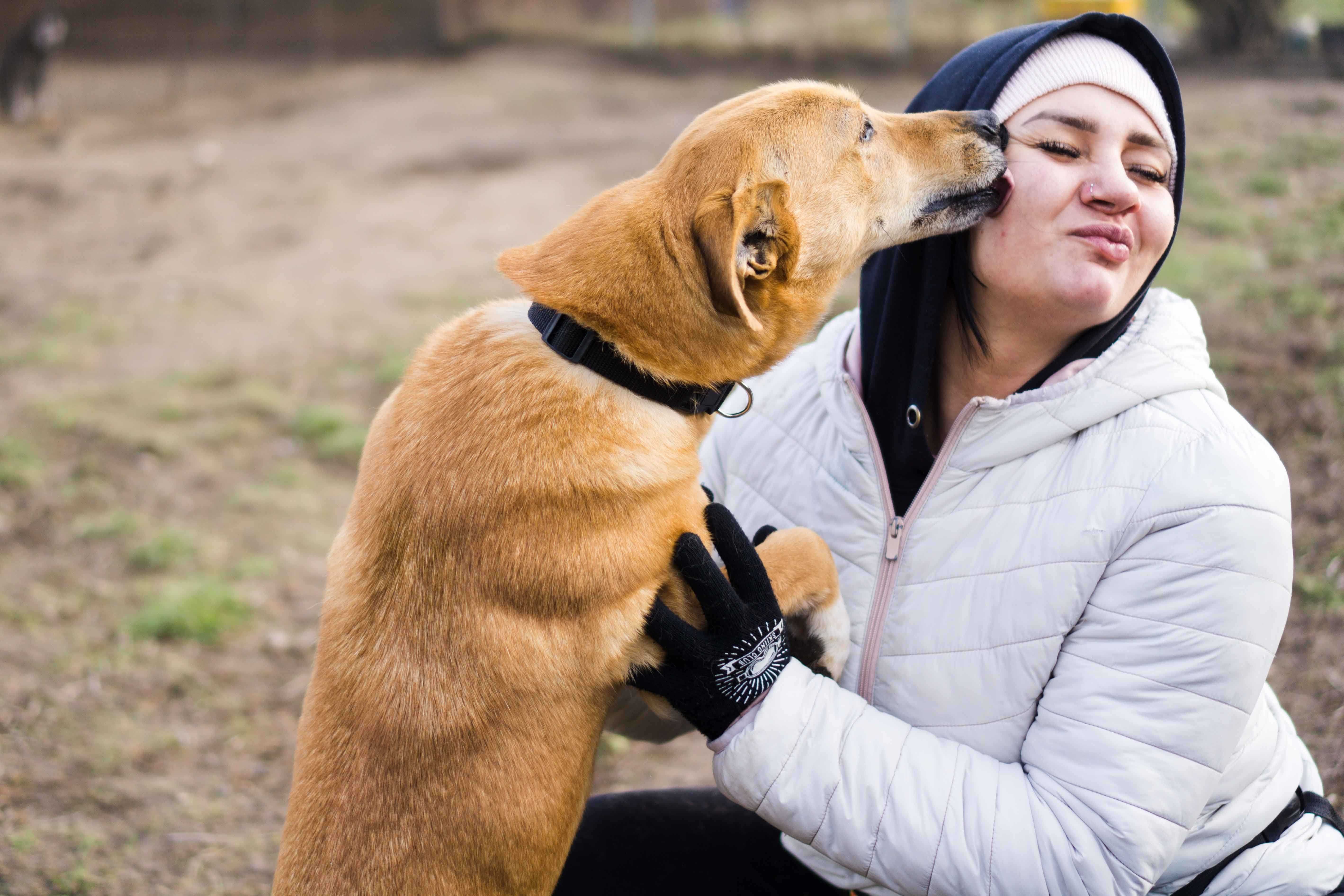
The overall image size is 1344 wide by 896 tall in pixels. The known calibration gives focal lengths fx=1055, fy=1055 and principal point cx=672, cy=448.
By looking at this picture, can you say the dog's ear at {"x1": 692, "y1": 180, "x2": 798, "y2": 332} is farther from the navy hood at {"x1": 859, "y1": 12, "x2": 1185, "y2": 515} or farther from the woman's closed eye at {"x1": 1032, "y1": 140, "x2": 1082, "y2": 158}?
the woman's closed eye at {"x1": 1032, "y1": 140, "x2": 1082, "y2": 158}

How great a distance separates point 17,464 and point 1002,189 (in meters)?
5.50

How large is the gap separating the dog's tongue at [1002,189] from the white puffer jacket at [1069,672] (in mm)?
371

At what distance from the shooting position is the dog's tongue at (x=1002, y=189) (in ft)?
7.35

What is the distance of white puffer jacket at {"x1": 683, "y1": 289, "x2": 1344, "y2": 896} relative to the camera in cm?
184

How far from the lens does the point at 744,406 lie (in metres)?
2.72

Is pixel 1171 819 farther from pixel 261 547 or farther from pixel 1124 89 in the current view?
pixel 261 547

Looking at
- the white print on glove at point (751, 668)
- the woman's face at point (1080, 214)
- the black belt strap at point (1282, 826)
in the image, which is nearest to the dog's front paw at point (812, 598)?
the white print on glove at point (751, 668)

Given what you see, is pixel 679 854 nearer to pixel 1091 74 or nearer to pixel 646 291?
pixel 646 291

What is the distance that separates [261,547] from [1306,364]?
510 cm

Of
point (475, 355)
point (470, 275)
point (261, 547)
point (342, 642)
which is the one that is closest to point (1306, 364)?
point (475, 355)

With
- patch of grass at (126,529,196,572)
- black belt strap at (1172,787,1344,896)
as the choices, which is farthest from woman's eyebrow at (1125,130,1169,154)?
patch of grass at (126,529,196,572)

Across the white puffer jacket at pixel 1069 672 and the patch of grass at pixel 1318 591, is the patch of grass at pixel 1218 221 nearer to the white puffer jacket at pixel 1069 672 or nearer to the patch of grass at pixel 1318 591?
the patch of grass at pixel 1318 591

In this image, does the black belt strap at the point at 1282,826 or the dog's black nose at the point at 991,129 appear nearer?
the black belt strap at the point at 1282,826

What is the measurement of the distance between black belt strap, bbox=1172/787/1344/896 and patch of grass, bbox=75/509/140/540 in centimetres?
491
